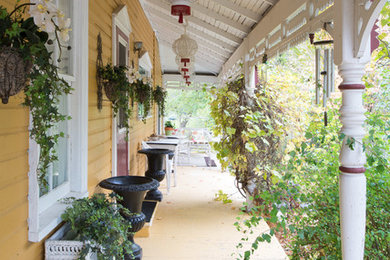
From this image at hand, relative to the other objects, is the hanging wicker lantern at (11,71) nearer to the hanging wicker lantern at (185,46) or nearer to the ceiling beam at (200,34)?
the hanging wicker lantern at (185,46)

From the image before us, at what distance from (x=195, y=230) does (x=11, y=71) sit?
11.4ft

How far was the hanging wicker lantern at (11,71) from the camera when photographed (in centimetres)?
137

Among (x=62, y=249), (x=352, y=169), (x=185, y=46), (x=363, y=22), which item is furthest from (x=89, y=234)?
(x=185, y=46)

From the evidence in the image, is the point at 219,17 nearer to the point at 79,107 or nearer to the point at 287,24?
the point at 287,24

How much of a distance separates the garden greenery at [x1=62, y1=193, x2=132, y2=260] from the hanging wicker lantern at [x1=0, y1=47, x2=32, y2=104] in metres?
0.99

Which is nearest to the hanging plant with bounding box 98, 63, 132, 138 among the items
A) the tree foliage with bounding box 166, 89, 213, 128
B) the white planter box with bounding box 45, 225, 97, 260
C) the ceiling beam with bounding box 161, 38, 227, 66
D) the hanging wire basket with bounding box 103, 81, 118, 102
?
the hanging wire basket with bounding box 103, 81, 118, 102

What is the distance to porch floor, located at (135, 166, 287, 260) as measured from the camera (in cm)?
374

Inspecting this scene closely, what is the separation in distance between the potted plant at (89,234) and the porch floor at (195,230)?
1.40 m

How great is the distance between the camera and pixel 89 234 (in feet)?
7.11

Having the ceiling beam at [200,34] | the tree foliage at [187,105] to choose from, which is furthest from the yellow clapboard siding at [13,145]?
the tree foliage at [187,105]

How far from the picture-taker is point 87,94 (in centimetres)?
290

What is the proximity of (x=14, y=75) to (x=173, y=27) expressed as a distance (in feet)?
22.2

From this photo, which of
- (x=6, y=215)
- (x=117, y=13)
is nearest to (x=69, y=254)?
(x=6, y=215)

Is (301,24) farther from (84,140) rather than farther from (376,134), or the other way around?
(84,140)
